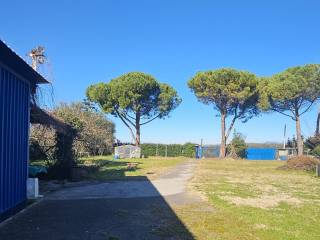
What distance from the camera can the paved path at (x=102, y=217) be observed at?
297 inches

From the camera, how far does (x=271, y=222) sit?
29.1 feet

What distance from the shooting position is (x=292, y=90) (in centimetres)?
4203

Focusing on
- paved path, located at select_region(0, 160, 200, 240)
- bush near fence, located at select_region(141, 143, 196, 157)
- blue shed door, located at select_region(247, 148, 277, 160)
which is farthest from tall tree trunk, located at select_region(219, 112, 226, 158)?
paved path, located at select_region(0, 160, 200, 240)

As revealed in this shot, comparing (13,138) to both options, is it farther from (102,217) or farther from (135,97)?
(135,97)

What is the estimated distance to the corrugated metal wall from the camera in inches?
347

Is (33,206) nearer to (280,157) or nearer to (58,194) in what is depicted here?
(58,194)

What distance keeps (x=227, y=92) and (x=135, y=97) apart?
957 centimetres

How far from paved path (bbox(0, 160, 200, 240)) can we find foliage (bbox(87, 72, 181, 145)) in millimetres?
33313

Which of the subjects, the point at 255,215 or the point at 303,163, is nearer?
the point at 255,215

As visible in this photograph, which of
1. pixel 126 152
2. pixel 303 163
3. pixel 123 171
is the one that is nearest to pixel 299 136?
pixel 126 152

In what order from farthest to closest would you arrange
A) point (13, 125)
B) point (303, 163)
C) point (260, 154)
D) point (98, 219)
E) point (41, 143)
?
point (260, 154)
point (303, 163)
point (41, 143)
point (13, 125)
point (98, 219)

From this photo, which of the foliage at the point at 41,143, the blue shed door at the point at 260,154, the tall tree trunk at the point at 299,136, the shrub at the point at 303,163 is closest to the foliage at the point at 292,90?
the tall tree trunk at the point at 299,136

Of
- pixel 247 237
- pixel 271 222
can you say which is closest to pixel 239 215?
pixel 271 222

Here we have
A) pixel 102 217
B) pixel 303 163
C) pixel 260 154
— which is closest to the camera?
pixel 102 217
